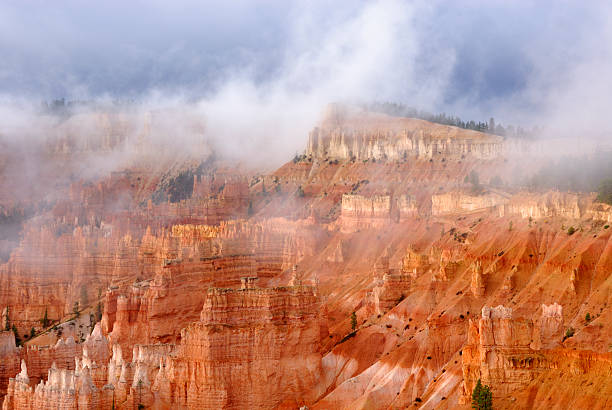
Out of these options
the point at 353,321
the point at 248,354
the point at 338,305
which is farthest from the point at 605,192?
the point at 248,354

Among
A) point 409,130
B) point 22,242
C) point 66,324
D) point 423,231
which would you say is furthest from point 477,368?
point 409,130

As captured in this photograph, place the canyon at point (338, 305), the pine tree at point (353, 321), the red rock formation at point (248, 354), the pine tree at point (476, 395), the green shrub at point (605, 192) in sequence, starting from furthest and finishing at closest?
the pine tree at point (353, 321) < the green shrub at point (605, 192) < the red rock formation at point (248, 354) < the canyon at point (338, 305) < the pine tree at point (476, 395)

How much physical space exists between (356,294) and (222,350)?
86.9ft

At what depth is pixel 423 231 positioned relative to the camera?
113625 millimetres

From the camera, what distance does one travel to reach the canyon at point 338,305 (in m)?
66.8

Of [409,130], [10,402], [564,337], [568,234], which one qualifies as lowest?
[10,402]

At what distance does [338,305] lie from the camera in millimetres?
101125

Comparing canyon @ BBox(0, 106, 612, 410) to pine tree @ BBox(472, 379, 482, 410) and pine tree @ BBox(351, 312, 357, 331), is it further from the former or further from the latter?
pine tree @ BBox(472, 379, 482, 410)

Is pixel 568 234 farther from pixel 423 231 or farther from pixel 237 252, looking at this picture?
pixel 237 252

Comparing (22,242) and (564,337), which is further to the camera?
(22,242)

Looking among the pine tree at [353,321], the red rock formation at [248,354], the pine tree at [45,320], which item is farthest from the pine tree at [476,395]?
the pine tree at [45,320]

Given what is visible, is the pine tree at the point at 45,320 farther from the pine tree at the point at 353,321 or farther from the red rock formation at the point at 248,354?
the red rock formation at the point at 248,354

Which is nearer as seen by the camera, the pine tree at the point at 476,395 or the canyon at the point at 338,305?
the pine tree at the point at 476,395

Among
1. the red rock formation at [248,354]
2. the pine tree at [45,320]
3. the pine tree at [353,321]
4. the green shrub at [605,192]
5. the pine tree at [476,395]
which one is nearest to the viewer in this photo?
the pine tree at [476,395]
